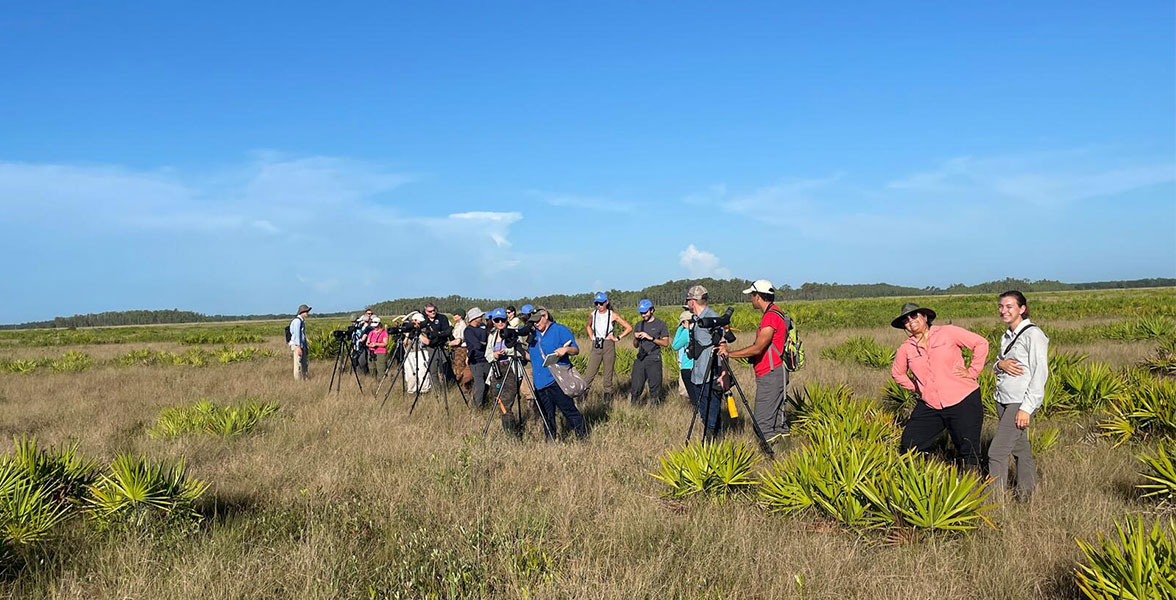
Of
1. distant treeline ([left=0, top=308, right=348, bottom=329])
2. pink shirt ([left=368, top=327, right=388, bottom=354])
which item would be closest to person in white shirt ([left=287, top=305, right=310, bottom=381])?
pink shirt ([left=368, top=327, right=388, bottom=354])

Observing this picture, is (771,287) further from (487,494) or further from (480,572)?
(480,572)

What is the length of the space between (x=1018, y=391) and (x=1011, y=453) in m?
0.51

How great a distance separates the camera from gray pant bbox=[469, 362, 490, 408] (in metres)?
9.66

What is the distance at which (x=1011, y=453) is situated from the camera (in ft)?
16.2

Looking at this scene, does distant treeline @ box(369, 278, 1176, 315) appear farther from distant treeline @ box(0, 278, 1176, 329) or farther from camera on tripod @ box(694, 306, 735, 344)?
camera on tripod @ box(694, 306, 735, 344)

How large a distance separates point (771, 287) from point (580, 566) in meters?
3.49

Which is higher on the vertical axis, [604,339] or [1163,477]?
[604,339]

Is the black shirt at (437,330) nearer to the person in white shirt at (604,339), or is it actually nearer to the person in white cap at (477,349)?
the person in white cap at (477,349)

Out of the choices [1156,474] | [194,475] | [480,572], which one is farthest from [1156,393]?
[194,475]

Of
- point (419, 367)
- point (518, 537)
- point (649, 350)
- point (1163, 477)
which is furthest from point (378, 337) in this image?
point (1163, 477)

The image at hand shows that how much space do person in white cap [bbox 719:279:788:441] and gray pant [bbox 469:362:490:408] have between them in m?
4.73

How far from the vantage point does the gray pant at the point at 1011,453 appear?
16.0 ft

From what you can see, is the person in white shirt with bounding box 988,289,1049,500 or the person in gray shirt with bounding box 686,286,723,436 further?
the person in gray shirt with bounding box 686,286,723,436

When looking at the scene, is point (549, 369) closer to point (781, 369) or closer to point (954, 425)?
point (781, 369)
